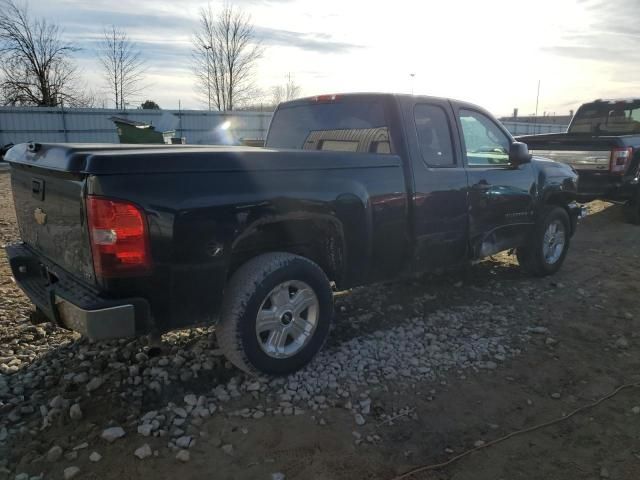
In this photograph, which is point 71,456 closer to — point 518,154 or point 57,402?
point 57,402

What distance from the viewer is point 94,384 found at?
316 cm

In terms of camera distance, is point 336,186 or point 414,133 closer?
point 336,186

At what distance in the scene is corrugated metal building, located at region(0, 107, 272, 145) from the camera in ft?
69.1

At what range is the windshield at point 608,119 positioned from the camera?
972 cm

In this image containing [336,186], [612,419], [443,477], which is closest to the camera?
[443,477]

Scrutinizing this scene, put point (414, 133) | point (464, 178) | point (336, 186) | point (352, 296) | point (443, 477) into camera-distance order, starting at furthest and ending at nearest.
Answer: point (352, 296) < point (464, 178) < point (414, 133) < point (336, 186) < point (443, 477)

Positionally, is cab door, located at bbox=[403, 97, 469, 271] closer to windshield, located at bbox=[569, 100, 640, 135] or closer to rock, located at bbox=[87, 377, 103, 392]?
rock, located at bbox=[87, 377, 103, 392]

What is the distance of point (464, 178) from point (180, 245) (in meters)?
2.74

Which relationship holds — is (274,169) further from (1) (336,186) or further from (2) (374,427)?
(2) (374,427)

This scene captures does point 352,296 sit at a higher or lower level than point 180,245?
lower

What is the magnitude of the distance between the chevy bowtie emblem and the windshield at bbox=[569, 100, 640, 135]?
10.1m

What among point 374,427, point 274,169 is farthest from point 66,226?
point 374,427

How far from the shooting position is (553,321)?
452 centimetres

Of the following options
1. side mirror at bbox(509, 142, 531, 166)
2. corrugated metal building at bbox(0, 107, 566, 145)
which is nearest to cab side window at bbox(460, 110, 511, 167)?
side mirror at bbox(509, 142, 531, 166)
